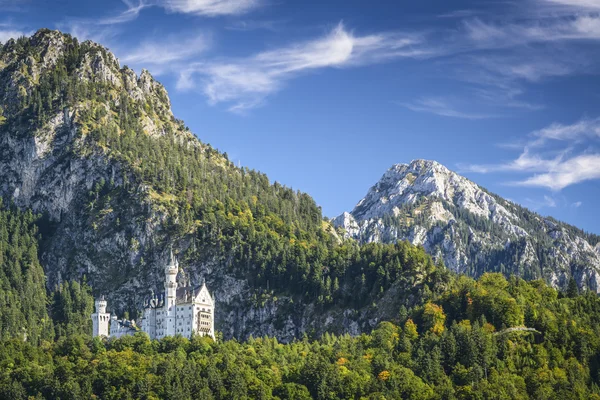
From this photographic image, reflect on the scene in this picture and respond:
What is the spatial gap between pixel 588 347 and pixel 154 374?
3194 inches

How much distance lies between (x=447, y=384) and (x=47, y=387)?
6957 cm

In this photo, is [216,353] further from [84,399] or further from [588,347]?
[588,347]

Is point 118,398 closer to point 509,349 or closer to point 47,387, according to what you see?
point 47,387

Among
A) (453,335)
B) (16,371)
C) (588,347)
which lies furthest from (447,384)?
A: (16,371)

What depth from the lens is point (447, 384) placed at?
186375 millimetres

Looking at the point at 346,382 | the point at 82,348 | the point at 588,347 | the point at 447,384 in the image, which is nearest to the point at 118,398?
the point at 82,348

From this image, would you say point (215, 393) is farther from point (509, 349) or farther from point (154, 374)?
point (509, 349)

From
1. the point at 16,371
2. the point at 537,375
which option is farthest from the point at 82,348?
the point at 537,375

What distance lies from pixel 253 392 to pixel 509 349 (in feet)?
161

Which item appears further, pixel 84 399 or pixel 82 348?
pixel 82 348

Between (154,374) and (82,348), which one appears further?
(82,348)

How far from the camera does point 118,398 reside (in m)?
180

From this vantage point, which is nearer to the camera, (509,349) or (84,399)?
(84,399)

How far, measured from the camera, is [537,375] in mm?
188625
